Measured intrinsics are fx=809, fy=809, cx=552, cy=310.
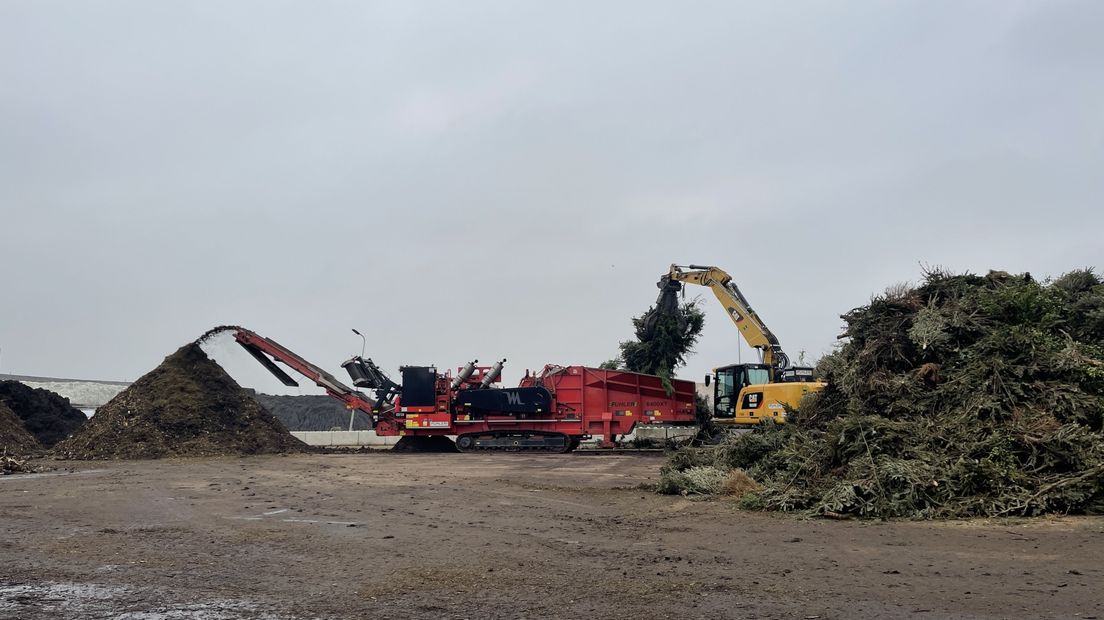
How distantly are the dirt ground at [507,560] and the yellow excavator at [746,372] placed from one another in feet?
27.9

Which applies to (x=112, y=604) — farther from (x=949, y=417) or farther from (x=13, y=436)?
(x=13, y=436)

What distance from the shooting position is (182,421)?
2333cm

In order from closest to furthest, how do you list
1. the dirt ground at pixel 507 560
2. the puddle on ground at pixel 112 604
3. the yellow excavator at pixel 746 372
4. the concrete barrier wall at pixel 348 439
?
the puddle on ground at pixel 112 604
the dirt ground at pixel 507 560
the yellow excavator at pixel 746 372
the concrete barrier wall at pixel 348 439

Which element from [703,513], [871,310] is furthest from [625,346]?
[703,513]

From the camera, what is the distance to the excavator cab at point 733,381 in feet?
73.8

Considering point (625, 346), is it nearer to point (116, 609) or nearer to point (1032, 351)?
point (1032, 351)

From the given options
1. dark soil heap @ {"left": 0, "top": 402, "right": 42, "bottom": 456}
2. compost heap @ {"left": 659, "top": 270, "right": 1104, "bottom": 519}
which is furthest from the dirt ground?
dark soil heap @ {"left": 0, "top": 402, "right": 42, "bottom": 456}

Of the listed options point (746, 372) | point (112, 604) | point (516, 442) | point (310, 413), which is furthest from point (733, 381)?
point (310, 413)

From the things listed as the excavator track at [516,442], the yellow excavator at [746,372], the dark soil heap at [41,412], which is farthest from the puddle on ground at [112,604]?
the dark soil heap at [41,412]

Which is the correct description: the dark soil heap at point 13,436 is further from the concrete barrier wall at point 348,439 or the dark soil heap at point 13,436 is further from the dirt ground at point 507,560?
the dirt ground at point 507,560

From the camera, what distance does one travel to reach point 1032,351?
1105cm

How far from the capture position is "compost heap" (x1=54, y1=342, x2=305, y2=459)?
2228 centimetres

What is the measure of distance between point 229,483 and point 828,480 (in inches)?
420

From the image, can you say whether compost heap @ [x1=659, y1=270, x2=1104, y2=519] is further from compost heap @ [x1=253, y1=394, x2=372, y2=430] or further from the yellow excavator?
compost heap @ [x1=253, y1=394, x2=372, y2=430]
